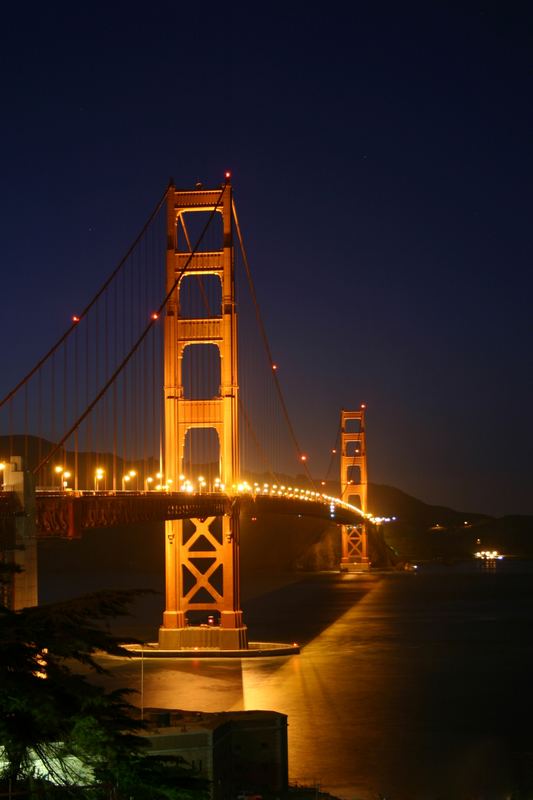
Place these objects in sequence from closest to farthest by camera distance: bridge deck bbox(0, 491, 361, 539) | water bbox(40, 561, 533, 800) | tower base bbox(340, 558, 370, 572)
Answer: water bbox(40, 561, 533, 800) < bridge deck bbox(0, 491, 361, 539) < tower base bbox(340, 558, 370, 572)

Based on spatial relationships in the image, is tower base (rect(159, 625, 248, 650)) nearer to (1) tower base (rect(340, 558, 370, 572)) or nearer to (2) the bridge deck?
(2) the bridge deck

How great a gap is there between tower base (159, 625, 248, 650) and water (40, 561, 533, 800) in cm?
93

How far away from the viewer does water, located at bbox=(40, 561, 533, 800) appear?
20594 mm

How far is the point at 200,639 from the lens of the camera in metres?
36.4

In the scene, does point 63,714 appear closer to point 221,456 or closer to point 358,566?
point 221,456

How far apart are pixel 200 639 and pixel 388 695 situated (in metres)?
7.21

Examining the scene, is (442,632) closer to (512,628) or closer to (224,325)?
(512,628)

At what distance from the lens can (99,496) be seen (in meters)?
26.4

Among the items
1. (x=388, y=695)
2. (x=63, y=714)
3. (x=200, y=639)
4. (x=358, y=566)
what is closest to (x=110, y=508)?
(x=388, y=695)

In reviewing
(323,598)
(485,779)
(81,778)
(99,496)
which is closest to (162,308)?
(99,496)

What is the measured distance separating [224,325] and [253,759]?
21.2 metres

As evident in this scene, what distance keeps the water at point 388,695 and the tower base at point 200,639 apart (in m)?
0.93

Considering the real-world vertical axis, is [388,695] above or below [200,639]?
below

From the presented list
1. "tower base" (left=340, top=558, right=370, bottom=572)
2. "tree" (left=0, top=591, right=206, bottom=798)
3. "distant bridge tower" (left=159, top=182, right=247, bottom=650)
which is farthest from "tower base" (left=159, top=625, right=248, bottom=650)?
"tower base" (left=340, top=558, right=370, bottom=572)
